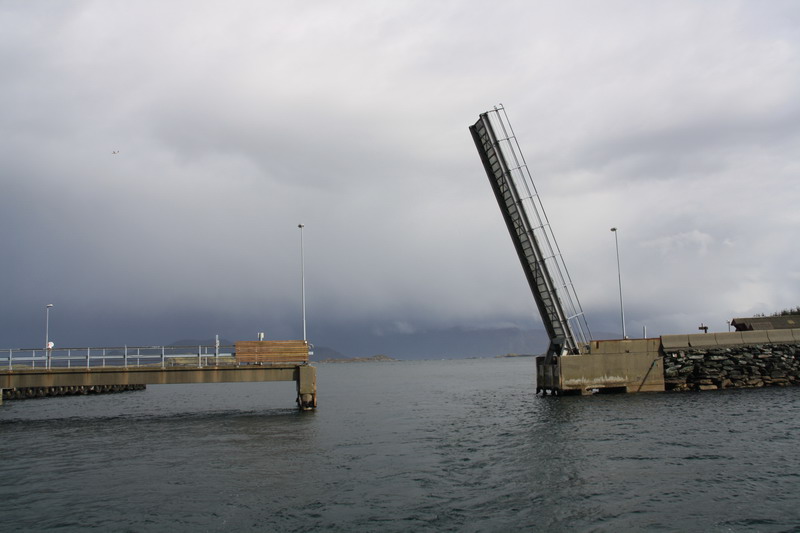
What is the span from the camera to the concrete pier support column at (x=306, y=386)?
37219mm

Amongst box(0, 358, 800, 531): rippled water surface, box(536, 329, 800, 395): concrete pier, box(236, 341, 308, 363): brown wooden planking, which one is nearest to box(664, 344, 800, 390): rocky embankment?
box(536, 329, 800, 395): concrete pier

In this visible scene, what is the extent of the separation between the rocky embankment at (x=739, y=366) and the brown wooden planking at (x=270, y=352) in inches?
949

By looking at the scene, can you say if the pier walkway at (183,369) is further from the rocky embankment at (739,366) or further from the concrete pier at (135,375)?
the rocky embankment at (739,366)

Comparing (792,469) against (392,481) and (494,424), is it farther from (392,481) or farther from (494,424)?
(494,424)

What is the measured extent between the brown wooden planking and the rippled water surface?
3.76 m

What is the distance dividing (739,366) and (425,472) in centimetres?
3215

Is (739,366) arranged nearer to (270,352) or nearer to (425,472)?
(270,352)

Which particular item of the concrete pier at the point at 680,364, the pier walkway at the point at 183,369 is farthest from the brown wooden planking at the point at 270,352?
the concrete pier at the point at 680,364

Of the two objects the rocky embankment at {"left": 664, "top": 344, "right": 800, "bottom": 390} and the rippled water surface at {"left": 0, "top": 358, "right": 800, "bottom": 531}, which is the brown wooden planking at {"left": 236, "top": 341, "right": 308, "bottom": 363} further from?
the rocky embankment at {"left": 664, "top": 344, "right": 800, "bottom": 390}

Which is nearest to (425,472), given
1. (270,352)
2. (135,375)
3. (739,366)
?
(270,352)

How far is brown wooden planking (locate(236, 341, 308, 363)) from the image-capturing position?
3650 cm

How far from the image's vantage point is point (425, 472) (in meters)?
19.2

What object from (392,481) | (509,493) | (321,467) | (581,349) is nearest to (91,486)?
(321,467)

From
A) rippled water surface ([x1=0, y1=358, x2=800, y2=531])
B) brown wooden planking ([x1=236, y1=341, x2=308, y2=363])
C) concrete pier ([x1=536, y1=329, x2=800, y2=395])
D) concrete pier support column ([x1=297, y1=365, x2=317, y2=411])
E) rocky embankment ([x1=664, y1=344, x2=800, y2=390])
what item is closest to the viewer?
rippled water surface ([x1=0, y1=358, x2=800, y2=531])
